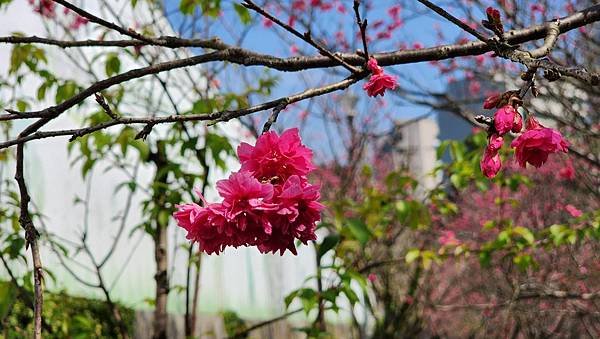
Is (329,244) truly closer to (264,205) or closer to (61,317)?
(61,317)

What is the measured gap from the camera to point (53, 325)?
4.11 metres

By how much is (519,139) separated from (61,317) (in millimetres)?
3257

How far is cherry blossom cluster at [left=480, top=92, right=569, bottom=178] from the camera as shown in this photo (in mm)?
1267

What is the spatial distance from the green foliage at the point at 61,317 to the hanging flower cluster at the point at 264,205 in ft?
6.95

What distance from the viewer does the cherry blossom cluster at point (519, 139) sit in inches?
49.9

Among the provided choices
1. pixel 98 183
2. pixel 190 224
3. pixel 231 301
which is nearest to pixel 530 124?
pixel 190 224

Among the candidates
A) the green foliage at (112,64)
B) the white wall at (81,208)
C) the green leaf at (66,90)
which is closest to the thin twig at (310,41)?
the green leaf at (66,90)

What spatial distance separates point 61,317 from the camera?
4.04 metres

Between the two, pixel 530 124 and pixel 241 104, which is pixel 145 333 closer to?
pixel 241 104

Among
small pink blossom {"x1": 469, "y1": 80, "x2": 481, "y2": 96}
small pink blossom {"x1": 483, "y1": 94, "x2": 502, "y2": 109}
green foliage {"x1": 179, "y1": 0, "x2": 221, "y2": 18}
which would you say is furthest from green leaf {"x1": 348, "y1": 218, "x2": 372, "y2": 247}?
small pink blossom {"x1": 469, "y1": 80, "x2": 481, "y2": 96}

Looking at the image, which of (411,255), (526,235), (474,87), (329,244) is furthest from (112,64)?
(474,87)

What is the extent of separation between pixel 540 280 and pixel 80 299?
308 centimetres

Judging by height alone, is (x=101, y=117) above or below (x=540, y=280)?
above

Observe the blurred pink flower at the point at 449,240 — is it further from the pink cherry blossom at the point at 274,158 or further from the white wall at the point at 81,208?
the pink cherry blossom at the point at 274,158
